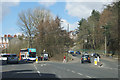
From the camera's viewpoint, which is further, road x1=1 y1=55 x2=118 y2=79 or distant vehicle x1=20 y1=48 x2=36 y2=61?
distant vehicle x1=20 y1=48 x2=36 y2=61

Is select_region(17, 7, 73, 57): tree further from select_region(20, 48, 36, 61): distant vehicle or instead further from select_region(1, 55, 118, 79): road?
select_region(1, 55, 118, 79): road

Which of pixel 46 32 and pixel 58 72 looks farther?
pixel 46 32

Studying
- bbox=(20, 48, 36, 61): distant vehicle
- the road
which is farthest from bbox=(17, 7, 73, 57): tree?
the road

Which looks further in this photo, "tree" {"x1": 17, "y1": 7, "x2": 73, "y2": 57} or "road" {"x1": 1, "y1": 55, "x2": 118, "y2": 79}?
"tree" {"x1": 17, "y1": 7, "x2": 73, "y2": 57}

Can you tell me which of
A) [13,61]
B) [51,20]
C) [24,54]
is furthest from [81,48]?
[13,61]

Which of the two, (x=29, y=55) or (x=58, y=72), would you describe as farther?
(x=29, y=55)

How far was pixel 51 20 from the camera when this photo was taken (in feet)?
210

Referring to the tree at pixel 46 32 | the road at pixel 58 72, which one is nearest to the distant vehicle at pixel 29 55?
the tree at pixel 46 32

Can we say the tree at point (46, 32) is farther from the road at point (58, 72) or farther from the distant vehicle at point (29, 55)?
the road at point (58, 72)

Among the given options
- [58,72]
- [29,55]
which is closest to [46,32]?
[29,55]

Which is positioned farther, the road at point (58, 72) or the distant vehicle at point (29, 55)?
the distant vehicle at point (29, 55)

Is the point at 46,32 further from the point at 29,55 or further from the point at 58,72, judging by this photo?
the point at 58,72

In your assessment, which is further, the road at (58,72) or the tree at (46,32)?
the tree at (46,32)

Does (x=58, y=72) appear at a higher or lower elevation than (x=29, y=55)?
lower
